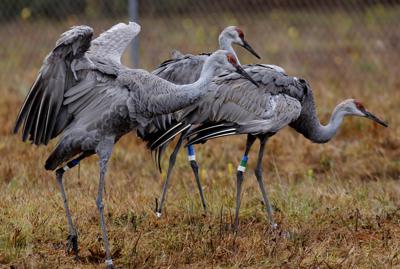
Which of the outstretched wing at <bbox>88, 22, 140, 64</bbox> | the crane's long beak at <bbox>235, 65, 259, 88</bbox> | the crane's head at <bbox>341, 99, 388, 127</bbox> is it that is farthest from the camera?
the crane's head at <bbox>341, 99, 388, 127</bbox>

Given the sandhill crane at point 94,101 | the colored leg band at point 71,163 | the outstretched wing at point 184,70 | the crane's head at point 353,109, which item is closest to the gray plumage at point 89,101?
the sandhill crane at point 94,101

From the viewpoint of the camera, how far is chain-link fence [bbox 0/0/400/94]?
9.80 meters

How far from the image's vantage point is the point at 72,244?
A: 15.8 feet

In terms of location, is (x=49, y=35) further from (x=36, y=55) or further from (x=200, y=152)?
(x=200, y=152)

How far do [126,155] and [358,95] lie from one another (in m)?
2.72

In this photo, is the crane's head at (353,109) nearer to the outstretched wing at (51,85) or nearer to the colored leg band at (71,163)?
the colored leg band at (71,163)

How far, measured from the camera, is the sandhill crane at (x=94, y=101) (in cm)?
487

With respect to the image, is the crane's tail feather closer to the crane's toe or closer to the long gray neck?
the long gray neck

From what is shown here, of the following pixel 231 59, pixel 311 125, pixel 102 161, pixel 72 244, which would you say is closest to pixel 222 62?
pixel 231 59

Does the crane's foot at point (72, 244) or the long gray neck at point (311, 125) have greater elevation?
the crane's foot at point (72, 244)

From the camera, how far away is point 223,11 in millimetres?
9844

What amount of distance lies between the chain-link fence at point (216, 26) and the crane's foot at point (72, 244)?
475 cm

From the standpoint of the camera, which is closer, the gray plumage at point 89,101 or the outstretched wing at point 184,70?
the gray plumage at point 89,101

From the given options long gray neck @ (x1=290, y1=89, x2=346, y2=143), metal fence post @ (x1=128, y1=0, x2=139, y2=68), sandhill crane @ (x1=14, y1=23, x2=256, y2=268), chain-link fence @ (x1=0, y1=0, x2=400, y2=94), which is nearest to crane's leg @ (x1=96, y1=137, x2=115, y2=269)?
sandhill crane @ (x1=14, y1=23, x2=256, y2=268)
